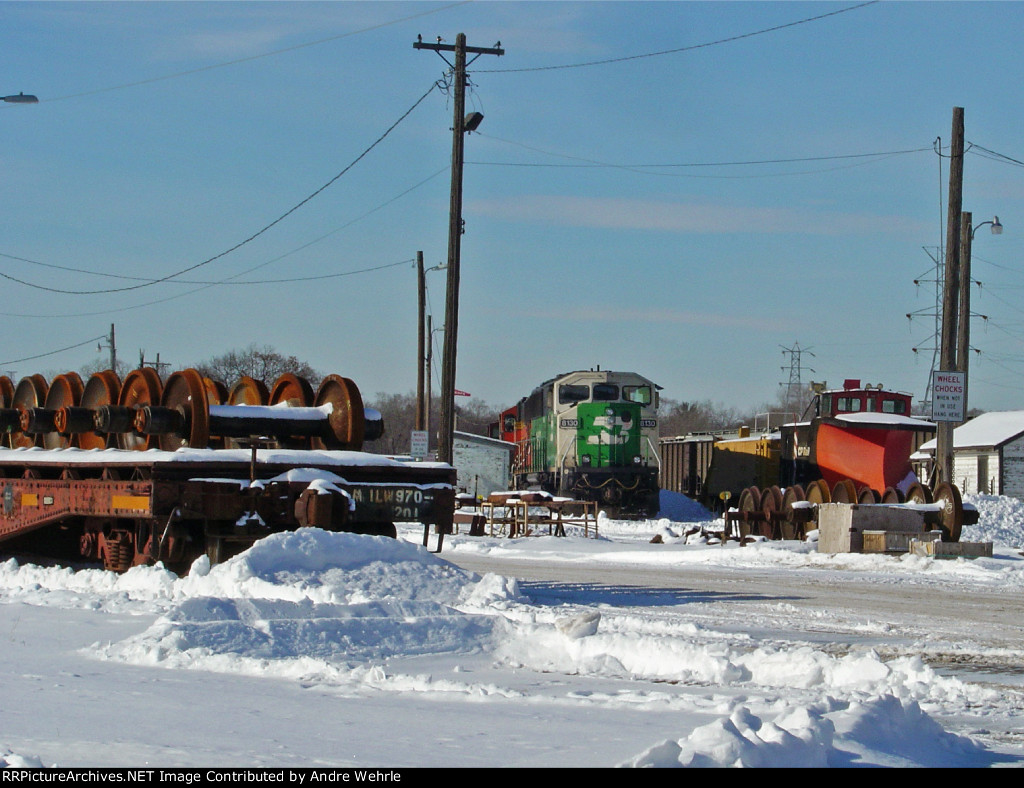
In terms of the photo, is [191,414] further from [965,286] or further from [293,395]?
[965,286]

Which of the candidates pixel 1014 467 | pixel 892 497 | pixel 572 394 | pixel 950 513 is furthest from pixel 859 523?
pixel 1014 467

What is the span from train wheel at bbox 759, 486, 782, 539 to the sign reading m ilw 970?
4090 millimetres

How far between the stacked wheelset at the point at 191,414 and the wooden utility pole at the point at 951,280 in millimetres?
12959

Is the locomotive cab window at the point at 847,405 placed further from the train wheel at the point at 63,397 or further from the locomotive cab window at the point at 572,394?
the train wheel at the point at 63,397

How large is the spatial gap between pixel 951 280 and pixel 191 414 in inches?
619

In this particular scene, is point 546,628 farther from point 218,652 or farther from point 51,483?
point 51,483

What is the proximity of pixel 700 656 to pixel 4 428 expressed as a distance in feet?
34.7

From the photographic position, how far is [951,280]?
891 inches

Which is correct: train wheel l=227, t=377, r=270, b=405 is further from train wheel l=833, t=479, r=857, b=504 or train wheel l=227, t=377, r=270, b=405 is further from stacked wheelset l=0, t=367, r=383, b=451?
train wheel l=833, t=479, r=857, b=504

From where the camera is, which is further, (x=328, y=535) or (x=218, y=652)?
(x=328, y=535)

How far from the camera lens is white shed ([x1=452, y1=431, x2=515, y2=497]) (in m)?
48.0

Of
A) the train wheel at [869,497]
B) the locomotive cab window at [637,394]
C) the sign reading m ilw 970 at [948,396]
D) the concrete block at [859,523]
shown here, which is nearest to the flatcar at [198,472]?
the concrete block at [859,523]
